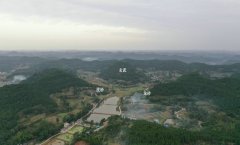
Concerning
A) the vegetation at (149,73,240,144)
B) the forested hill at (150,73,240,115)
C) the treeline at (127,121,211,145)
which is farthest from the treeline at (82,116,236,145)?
the forested hill at (150,73,240,115)

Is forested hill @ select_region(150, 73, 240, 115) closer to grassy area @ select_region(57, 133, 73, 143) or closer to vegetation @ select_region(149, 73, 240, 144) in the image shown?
vegetation @ select_region(149, 73, 240, 144)

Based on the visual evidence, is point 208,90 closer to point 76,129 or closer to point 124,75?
point 76,129

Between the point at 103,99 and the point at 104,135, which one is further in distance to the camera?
the point at 103,99

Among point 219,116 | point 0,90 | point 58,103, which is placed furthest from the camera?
point 0,90

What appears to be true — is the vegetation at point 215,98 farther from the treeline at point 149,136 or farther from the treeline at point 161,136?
the treeline at point 161,136


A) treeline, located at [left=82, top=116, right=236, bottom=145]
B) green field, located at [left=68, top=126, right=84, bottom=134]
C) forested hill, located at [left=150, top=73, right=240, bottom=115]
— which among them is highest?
forested hill, located at [left=150, top=73, right=240, bottom=115]

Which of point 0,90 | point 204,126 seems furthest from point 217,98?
point 0,90

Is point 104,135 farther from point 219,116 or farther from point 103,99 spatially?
point 103,99
